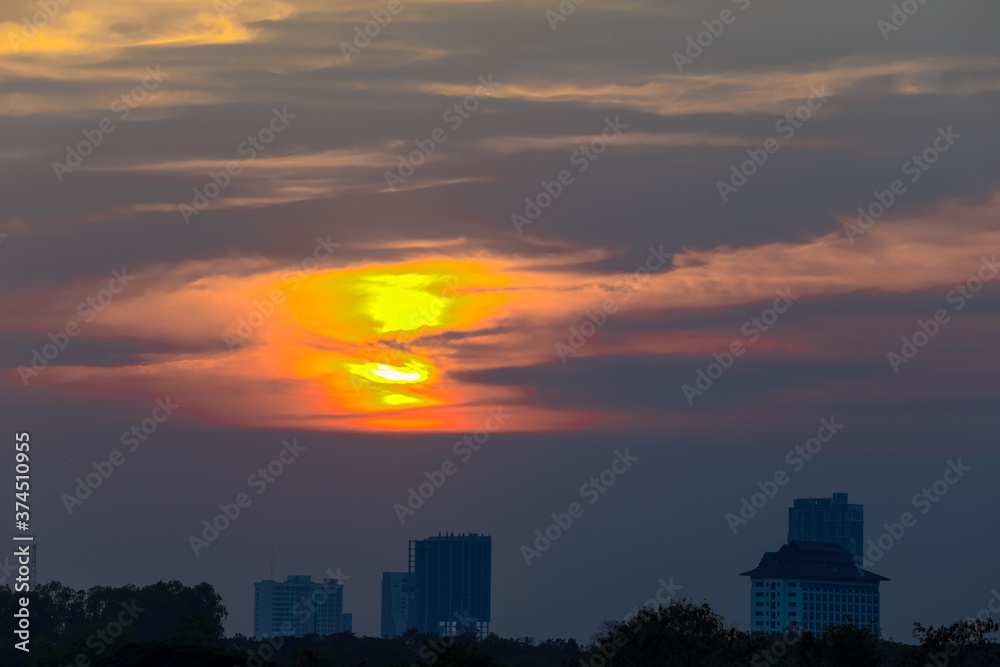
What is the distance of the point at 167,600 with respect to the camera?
155 metres

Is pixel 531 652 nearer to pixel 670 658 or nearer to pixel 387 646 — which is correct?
pixel 387 646

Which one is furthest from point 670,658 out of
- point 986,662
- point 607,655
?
point 986,662

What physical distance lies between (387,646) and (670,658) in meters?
74.6

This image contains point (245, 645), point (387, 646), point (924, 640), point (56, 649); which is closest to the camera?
point (924, 640)

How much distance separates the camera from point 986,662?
209 ft

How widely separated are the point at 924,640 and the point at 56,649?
6113cm

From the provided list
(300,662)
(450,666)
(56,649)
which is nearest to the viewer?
(450,666)

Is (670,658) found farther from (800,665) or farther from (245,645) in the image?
(245,645)

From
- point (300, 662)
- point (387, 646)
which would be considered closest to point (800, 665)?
point (300, 662)

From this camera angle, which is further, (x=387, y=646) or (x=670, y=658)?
(x=387, y=646)

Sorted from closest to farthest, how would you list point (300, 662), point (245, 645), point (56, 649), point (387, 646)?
1. point (300, 662)
2. point (56, 649)
3. point (387, 646)
4. point (245, 645)

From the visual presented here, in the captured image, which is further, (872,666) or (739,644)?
(739,644)

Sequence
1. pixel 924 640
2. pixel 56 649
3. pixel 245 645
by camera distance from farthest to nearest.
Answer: pixel 245 645 < pixel 56 649 < pixel 924 640

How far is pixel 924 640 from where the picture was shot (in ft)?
219
